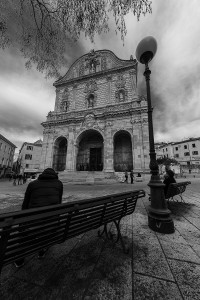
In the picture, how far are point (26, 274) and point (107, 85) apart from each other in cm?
2409

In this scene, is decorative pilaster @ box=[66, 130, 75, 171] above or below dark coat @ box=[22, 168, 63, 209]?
above

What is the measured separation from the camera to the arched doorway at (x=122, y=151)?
61.7 feet

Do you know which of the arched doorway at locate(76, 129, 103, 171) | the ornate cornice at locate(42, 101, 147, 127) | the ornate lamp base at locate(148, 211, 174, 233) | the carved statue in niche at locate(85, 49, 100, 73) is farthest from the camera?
the carved statue in niche at locate(85, 49, 100, 73)

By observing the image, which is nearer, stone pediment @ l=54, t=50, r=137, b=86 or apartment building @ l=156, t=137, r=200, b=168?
stone pediment @ l=54, t=50, r=137, b=86

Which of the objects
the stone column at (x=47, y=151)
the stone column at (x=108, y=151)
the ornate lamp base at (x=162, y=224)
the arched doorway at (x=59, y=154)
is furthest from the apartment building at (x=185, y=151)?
the ornate lamp base at (x=162, y=224)

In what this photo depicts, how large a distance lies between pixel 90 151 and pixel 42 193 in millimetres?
19323

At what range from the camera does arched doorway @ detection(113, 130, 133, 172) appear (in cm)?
1882

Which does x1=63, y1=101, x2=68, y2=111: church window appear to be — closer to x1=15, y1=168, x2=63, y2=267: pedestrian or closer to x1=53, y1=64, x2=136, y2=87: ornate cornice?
x1=53, y1=64, x2=136, y2=87: ornate cornice

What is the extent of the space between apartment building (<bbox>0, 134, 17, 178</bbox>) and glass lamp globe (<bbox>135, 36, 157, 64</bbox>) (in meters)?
38.8

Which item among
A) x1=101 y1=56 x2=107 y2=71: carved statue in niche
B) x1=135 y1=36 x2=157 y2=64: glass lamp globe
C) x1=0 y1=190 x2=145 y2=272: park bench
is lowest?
x1=0 y1=190 x2=145 y2=272: park bench

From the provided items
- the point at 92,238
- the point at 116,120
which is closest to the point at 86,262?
the point at 92,238

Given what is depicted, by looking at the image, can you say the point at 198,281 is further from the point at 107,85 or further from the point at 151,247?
the point at 107,85

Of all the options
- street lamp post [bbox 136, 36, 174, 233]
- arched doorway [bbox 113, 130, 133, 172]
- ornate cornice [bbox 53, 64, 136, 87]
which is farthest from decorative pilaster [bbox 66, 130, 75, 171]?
street lamp post [bbox 136, 36, 174, 233]

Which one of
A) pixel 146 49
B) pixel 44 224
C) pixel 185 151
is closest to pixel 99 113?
pixel 146 49
